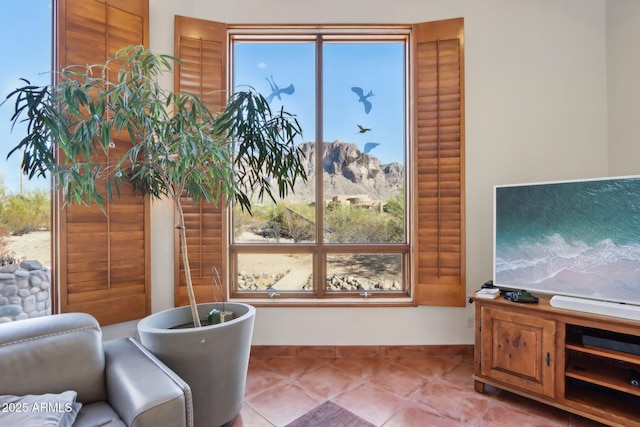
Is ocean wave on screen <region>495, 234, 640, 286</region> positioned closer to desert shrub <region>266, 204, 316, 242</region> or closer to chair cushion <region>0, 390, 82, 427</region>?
desert shrub <region>266, 204, 316, 242</region>

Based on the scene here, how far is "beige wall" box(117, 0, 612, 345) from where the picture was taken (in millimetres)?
2371

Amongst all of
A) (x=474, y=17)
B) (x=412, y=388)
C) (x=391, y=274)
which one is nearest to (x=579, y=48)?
(x=474, y=17)

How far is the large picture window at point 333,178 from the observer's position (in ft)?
8.47

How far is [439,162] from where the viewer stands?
2422 mm

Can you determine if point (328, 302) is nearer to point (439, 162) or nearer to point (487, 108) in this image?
point (439, 162)

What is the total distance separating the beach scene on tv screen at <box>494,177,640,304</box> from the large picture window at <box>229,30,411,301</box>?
807mm

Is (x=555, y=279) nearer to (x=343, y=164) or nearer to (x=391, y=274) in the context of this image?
(x=391, y=274)

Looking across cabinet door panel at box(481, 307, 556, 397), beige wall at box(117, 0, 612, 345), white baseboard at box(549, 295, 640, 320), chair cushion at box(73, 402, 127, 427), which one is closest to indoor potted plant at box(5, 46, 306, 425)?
chair cushion at box(73, 402, 127, 427)

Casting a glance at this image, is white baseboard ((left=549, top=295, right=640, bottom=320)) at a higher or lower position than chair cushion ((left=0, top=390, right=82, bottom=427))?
higher

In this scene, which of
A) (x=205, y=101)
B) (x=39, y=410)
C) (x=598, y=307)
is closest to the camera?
(x=39, y=410)

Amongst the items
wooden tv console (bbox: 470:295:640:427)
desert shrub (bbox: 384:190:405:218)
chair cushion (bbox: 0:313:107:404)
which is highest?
desert shrub (bbox: 384:190:405:218)

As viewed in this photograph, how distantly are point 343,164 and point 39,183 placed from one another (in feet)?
7.46

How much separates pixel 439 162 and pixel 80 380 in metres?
2.67

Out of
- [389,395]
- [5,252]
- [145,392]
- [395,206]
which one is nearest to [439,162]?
[395,206]
